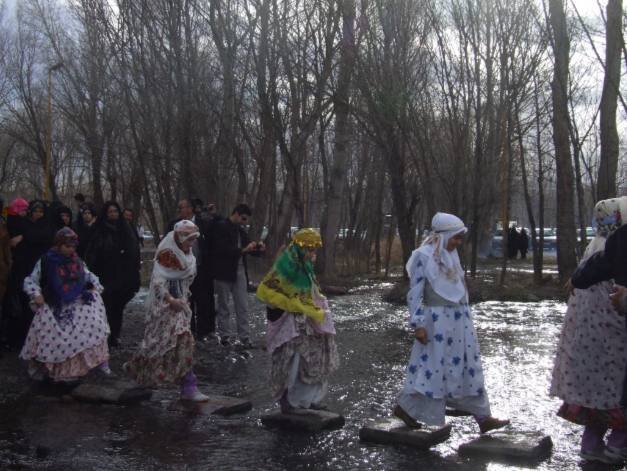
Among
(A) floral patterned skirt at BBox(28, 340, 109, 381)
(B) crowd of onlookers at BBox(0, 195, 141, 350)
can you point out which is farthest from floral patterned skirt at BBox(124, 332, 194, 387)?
(B) crowd of onlookers at BBox(0, 195, 141, 350)

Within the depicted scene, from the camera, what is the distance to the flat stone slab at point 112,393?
7.79 meters

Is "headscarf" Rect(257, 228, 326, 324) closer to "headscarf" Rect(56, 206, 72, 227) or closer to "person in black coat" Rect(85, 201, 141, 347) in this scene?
"person in black coat" Rect(85, 201, 141, 347)

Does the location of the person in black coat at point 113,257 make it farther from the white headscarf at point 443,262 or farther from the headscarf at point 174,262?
the white headscarf at point 443,262

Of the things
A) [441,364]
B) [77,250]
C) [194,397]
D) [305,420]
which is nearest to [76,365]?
[194,397]

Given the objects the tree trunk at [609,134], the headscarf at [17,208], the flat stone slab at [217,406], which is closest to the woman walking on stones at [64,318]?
the flat stone slab at [217,406]

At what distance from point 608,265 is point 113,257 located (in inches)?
283

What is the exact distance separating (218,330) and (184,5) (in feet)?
42.2

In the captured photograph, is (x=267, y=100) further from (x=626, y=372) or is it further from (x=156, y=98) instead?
(x=626, y=372)

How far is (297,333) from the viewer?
7.00m

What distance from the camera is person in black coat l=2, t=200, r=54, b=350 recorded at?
1091 cm

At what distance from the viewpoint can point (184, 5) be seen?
22031 millimetres

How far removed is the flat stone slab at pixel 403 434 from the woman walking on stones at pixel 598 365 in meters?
0.88

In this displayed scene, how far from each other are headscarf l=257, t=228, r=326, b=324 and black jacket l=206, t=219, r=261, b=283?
386cm

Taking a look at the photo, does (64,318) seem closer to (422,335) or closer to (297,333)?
(297,333)
